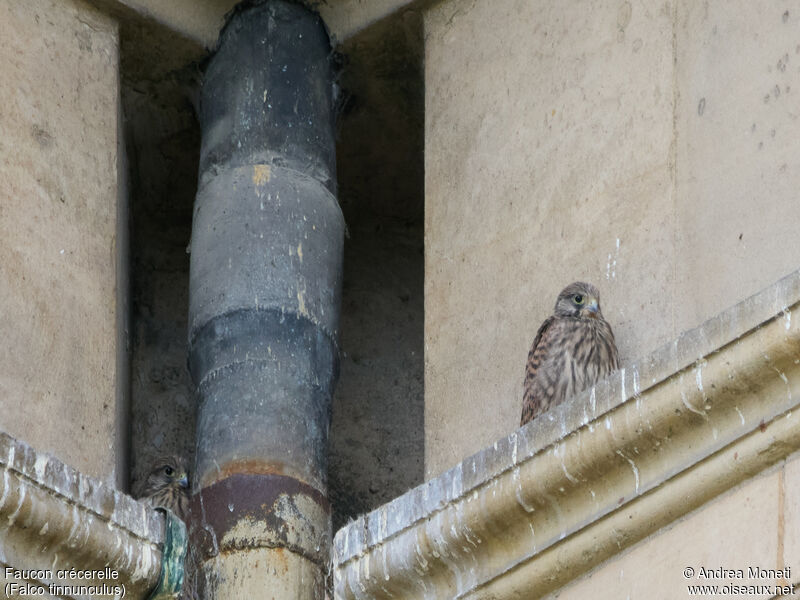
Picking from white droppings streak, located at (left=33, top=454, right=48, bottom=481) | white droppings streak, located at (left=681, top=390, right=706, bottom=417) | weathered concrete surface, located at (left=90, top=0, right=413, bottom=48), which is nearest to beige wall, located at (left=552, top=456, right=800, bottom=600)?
white droppings streak, located at (left=681, top=390, right=706, bottom=417)

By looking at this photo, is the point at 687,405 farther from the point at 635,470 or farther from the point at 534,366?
the point at 534,366

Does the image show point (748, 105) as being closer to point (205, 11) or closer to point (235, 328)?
point (235, 328)

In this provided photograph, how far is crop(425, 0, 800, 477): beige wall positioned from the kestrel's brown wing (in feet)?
0.58

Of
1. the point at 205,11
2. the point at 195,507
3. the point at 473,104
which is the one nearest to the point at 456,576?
the point at 195,507

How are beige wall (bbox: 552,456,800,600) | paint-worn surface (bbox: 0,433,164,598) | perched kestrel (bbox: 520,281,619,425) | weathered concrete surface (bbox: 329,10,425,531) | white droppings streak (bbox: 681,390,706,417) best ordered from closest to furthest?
beige wall (bbox: 552,456,800,600)
white droppings streak (bbox: 681,390,706,417)
paint-worn surface (bbox: 0,433,164,598)
perched kestrel (bbox: 520,281,619,425)
weathered concrete surface (bbox: 329,10,425,531)

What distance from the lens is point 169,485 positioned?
1098cm

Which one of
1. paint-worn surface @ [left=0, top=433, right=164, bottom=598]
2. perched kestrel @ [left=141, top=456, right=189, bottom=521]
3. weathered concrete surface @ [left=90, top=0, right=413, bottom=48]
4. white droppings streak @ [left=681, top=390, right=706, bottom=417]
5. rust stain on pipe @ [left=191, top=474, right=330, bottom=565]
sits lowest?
paint-worn surface @ [left=0, top=433, right=164, bottom=598]

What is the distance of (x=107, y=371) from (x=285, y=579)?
112 cm

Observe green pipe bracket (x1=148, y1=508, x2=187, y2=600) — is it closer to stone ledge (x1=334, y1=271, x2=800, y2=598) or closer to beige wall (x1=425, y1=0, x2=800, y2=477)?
stone ledge (x1=334, y1=271, x2=800, y2=598)

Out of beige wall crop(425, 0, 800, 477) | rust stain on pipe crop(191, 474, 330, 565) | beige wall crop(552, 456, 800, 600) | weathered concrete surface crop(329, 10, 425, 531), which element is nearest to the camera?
beige wall crop(552, 456, 800, 600)

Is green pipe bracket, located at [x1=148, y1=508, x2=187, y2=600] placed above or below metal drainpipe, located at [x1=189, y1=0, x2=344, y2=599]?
below

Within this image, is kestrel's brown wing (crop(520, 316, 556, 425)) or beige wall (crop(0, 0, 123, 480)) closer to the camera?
kestrel's brown wing (crop(520, 316, 556, 425))

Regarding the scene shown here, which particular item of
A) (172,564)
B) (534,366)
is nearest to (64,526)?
(172,564)

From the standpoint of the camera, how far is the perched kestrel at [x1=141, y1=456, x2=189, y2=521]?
1085cm
